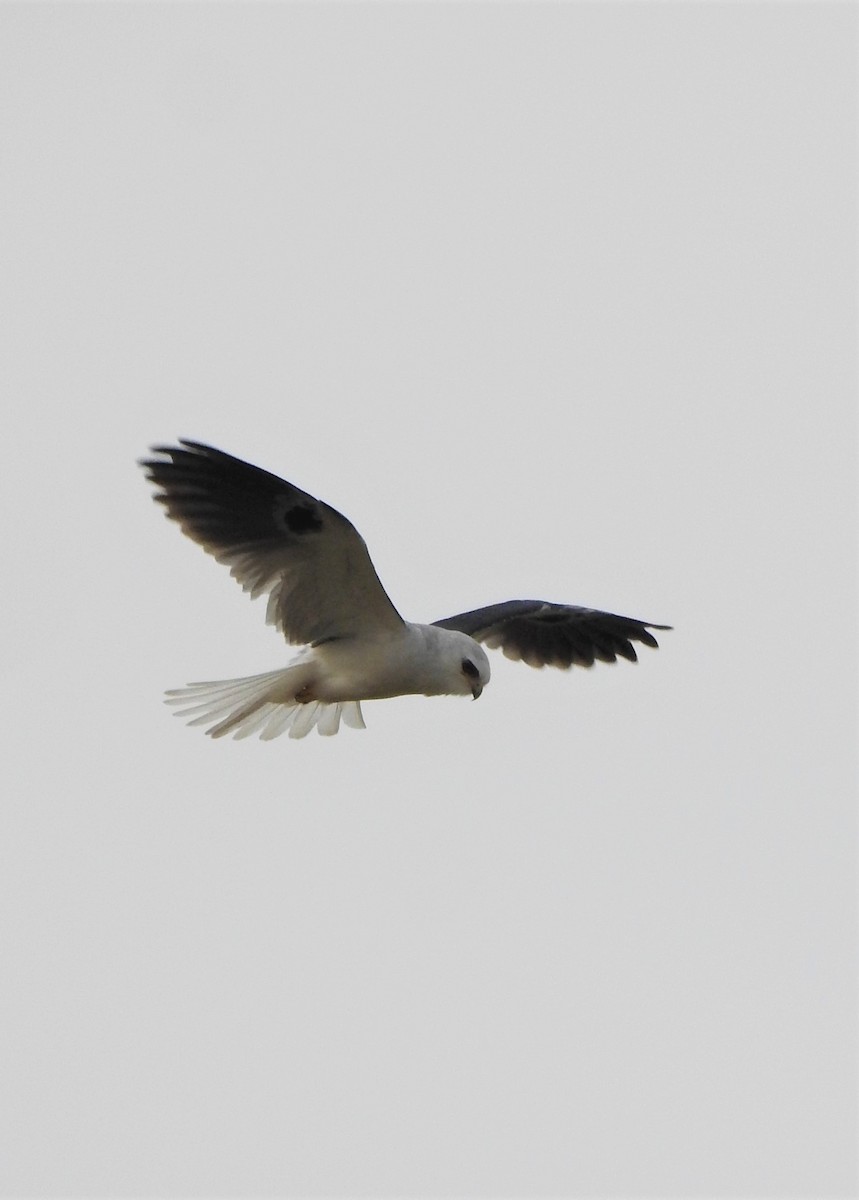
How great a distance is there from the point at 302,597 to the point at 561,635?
1.94 metres

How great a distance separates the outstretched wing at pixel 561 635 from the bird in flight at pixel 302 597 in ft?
4.37

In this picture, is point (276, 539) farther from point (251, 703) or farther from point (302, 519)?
point (251, 703)

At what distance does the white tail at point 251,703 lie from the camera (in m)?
7.38

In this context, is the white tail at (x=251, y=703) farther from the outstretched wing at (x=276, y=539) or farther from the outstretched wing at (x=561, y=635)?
the outstretched wing at (x=561, y=635)

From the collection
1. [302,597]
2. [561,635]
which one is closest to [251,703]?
[302,597]

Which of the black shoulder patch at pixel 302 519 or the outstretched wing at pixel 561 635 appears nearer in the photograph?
the black shoulder patch at pixel 302 519

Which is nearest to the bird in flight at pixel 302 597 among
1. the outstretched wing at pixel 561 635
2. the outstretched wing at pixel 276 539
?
the outstretched wing at pixel 276 539

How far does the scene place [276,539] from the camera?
709 cm

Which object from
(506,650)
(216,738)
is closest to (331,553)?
(216,738)

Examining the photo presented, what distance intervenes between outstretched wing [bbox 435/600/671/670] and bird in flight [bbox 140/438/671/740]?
1.33m

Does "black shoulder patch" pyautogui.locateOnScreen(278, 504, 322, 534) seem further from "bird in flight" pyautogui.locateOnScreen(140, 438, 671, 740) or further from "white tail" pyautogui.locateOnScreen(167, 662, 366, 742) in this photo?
"white tail" pyautogui.locateOnScreen(167, 662, 366, 742)

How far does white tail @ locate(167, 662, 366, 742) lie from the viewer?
291 inches

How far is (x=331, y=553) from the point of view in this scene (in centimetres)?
702

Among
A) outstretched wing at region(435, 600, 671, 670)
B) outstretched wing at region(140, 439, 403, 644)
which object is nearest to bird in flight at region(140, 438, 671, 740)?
outstretched wing at region(140, 439, 403, 644)
